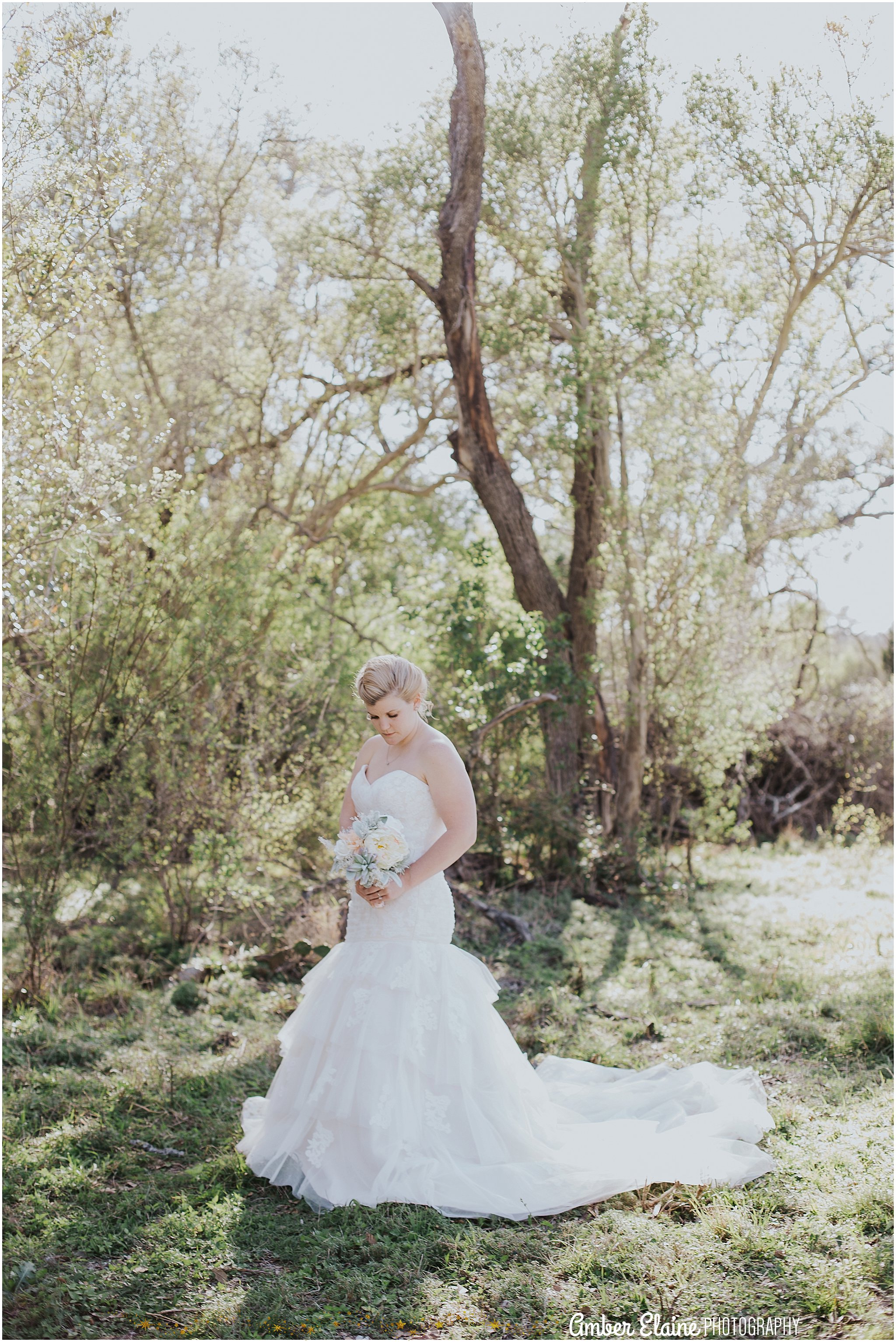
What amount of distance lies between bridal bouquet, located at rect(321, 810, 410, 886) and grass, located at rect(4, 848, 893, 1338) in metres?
1.16

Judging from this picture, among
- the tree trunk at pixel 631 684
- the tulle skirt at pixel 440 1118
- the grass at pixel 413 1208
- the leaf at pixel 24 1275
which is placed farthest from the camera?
the tree trunk at pixel 631 684

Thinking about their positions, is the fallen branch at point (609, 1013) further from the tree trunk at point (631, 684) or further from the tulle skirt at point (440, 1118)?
the tree trunk at point (631, 684)

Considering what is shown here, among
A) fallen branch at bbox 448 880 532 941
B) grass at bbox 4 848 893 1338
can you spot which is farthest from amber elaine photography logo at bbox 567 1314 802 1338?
fallen branch at bbox 448 880 532 941

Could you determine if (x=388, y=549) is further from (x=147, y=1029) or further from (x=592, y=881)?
(x=147, y=1029)

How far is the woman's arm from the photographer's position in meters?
3.89

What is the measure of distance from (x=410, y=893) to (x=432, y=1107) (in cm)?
81

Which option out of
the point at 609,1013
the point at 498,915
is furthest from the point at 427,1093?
the point at 498,915

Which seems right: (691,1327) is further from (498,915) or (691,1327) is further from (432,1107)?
(498,915)

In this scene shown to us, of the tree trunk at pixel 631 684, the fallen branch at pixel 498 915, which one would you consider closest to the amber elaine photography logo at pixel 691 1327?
the fallen branch at pixel 498 915

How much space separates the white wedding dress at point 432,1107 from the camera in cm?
354

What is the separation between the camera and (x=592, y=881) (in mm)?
9242

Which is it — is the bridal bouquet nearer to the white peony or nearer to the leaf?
the white peony

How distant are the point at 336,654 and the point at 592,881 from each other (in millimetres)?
3302

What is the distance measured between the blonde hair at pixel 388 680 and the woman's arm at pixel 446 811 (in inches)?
10.0
